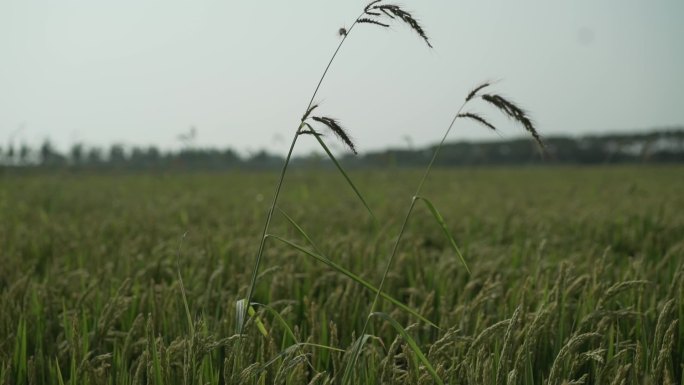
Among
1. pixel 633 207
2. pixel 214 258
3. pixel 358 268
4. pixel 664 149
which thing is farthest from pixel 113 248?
pixel 664 149

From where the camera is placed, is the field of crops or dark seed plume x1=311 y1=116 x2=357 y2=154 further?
the field of crops

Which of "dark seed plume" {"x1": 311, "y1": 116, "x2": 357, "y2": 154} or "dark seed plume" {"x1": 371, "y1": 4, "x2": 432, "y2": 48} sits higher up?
"dark seed plume" {"x1": 371, "y1": 4, "x2": 432, "y2": 48}

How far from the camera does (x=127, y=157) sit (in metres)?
52.4

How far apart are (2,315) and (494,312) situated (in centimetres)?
218

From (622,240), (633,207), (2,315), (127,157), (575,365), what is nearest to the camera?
(575,365)

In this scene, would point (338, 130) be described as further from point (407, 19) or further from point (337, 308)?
point (337, 308)

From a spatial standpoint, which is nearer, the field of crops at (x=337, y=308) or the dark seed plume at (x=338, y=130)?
the dark seed plume at (x=338, y=130)

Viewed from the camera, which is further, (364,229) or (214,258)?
(364,229)

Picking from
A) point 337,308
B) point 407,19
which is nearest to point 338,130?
point 407,19

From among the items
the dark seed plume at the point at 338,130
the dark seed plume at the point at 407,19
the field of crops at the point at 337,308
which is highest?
the dark seed plume at the point at 407,19

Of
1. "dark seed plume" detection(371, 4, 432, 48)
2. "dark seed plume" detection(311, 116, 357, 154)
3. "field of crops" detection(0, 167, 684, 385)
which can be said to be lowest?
"field of crops" detection(0, 167, 684, 385)

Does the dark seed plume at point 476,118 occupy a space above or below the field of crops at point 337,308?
above

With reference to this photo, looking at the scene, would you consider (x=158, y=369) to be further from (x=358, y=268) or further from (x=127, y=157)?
(x=127, y=157)

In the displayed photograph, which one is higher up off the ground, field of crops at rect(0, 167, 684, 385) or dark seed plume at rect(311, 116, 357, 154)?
dark seed plume at rect(311, 116, 357, 154)
